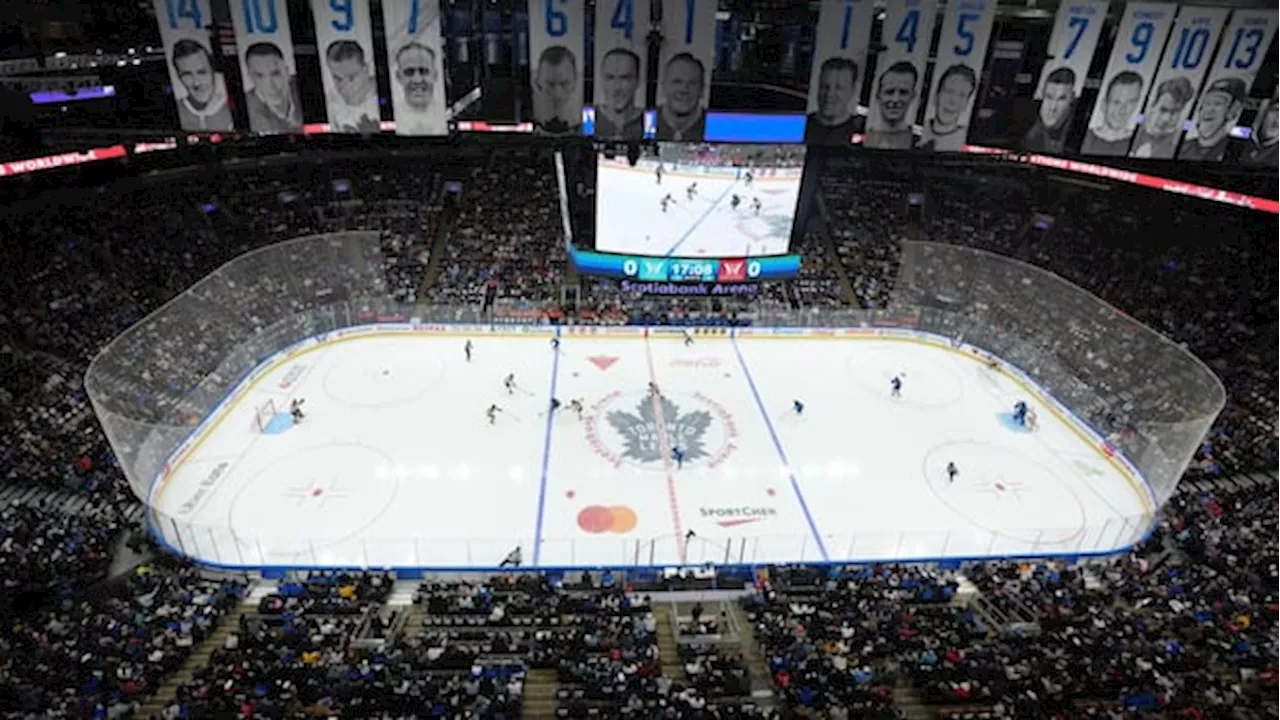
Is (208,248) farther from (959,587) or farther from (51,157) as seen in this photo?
(959,587)

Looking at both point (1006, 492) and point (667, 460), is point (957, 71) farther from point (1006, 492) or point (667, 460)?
point (667, 460)

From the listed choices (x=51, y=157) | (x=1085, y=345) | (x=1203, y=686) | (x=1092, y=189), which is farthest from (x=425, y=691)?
(x=1092, y=189)

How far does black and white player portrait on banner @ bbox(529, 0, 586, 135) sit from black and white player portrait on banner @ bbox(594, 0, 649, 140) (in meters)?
0.48

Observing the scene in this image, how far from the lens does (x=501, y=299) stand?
2769 centimetres

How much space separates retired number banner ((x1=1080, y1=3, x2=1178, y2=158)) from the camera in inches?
709

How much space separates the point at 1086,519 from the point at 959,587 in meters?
4.84

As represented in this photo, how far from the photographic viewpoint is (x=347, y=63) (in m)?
18.1

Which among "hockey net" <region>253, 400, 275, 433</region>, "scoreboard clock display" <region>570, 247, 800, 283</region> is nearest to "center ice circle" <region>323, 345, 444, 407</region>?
"hockey net" <region>253, 400, 275, 433</region>

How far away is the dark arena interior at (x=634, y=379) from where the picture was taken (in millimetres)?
12312

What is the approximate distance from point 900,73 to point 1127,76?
Answer: 545 cm

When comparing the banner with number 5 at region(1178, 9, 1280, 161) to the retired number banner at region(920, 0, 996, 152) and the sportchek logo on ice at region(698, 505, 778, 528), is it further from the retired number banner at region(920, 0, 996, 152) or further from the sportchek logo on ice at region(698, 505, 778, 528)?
the sportchek logo on ice at region(698, 505, 778, 528)

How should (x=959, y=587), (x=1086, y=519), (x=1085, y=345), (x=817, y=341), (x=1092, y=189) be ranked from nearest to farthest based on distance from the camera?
(x=959, y=587) → (x=1086, y=519) → (x=1085, y=345) → (x=817, y=341) → (x=1092, y=189)

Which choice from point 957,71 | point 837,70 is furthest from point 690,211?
point 957,71

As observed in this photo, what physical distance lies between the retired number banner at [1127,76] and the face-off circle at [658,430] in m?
12.0
